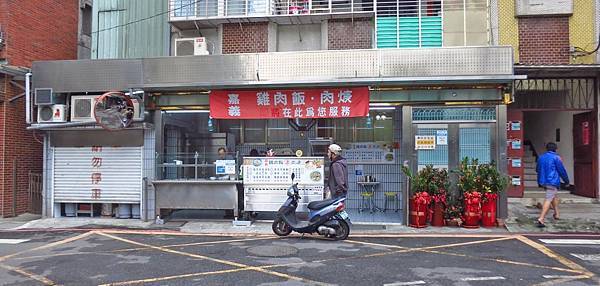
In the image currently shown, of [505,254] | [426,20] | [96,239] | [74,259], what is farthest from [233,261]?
[426,20]

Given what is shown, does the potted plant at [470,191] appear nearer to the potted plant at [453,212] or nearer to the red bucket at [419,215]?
the potted plant at [453,212]

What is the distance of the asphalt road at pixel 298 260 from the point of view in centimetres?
663

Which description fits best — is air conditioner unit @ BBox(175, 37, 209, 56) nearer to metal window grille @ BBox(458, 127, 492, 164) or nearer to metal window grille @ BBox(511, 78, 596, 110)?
metal window grille @ BBox(458, 127, 492, 164)

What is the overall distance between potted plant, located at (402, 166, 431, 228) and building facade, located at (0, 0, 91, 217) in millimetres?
10049

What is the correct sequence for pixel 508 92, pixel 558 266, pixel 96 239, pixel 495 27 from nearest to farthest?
1. pixel 558 266
2. pixel 96 239
3. pixel 508 92
4. pixel 495 27

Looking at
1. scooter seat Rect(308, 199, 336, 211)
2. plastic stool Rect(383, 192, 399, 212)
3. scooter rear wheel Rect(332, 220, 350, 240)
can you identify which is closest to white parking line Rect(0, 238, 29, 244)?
scooter seat Rect(308, 199, 336, 211)

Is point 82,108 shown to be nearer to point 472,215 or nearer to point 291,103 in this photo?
point 291,103

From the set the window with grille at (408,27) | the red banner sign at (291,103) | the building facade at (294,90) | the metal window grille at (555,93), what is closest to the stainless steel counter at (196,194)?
the building facade at (294,90)

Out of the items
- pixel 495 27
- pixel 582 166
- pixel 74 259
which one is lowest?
pixel 74 259

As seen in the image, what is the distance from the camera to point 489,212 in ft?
35.2

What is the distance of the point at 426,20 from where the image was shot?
44.9 ft

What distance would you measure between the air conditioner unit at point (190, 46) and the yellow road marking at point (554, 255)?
9.33 metres

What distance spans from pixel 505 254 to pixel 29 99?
11.6 meters

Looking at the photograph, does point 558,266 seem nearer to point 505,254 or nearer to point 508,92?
point 505,254
